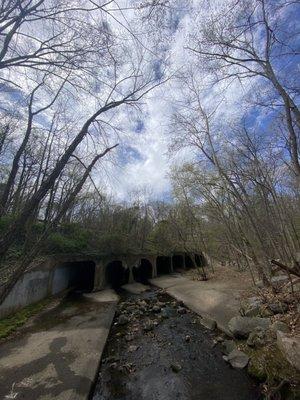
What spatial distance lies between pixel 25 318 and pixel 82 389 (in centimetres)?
752

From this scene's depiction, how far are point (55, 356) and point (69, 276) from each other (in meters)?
14.7

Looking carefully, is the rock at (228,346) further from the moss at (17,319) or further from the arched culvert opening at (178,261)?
the arched culvert opening at (178,261)

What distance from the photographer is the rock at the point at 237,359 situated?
7.98 meters

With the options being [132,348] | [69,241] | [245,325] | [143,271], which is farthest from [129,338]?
[143,271]

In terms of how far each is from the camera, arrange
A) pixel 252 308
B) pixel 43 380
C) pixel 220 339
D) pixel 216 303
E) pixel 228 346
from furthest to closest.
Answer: pixel 216 303
pixel 252 308
pixel 220 339
pixel 228 346
pixel 43 380

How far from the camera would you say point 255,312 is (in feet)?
34.8

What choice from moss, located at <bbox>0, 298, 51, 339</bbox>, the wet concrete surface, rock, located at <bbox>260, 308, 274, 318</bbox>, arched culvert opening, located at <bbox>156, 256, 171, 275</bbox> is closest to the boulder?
the wet concrete surface

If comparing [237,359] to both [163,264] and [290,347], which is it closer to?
[290,347]

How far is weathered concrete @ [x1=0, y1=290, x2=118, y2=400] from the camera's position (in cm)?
646

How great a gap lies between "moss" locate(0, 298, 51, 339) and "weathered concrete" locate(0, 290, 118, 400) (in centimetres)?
57

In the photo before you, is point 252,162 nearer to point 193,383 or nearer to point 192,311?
point 192,311

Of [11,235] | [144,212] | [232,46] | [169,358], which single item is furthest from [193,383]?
[144,212]

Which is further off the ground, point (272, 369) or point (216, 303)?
point (216, 303)

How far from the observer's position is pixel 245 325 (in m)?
9.66
